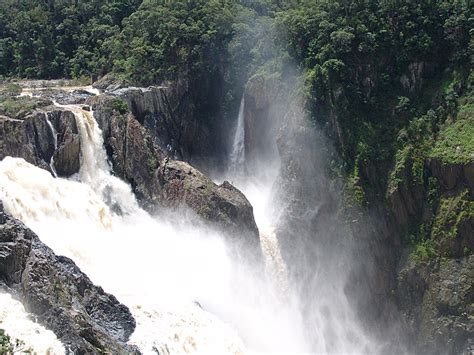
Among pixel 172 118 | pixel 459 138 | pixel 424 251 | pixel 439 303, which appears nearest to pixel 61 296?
pixel 439 303

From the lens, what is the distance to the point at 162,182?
36.4 meters

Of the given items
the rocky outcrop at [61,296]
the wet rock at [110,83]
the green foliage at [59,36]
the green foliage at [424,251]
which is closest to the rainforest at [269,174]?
the green foliage at [424,251]

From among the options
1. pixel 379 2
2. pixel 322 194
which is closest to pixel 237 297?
pixel 322 194

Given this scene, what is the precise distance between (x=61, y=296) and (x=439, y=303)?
23259 millimetres

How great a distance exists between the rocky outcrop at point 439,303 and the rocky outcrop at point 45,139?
21.0m

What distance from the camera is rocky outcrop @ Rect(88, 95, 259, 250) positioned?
3553 centimetres

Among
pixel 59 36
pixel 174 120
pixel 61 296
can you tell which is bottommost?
pixel 61 296

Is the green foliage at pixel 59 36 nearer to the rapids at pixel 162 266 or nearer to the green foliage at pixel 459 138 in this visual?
the rapids at pixel 162 266

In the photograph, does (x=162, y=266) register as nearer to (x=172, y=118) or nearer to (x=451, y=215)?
(x=172, y=118)

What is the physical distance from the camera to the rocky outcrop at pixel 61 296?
21547 millimetres

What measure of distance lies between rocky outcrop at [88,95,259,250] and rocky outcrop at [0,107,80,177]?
2.45 metres

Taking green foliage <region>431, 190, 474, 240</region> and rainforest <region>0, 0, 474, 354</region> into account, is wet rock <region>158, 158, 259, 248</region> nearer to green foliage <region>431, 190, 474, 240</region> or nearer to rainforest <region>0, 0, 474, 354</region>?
rainforest <region>0, 0, 474, 354</region>

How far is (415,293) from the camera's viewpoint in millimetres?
38094

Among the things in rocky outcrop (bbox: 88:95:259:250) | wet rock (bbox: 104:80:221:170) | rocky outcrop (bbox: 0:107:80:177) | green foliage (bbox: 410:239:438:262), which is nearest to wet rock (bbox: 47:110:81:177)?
rocky outcrop (bbox: 0:107:80:177)
